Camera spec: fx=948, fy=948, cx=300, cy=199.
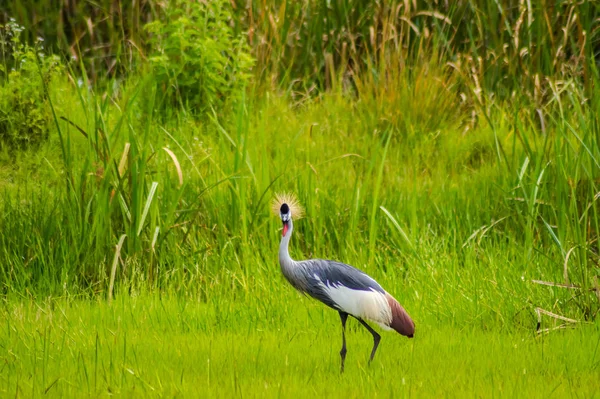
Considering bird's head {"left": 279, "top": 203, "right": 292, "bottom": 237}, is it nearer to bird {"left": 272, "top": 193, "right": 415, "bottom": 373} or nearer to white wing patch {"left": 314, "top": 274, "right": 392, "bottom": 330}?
→ bird {"left": 272, "top": 193, "right": 415, "bottom": 373}

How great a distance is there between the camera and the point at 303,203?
657cm

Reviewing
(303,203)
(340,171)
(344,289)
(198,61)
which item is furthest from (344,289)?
(198,61)

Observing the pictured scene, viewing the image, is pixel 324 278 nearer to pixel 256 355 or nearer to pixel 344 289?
pixel 344 289

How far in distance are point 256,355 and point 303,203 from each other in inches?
90.9

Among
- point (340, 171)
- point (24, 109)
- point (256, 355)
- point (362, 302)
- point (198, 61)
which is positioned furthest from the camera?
point (198, 61)

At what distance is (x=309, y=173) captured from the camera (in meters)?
6.50

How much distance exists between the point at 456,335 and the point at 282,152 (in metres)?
3.02

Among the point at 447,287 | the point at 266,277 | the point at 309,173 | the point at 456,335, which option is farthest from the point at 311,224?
the point at 456,335

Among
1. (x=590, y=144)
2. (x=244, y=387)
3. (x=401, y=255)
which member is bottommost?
(x=401, y=255)

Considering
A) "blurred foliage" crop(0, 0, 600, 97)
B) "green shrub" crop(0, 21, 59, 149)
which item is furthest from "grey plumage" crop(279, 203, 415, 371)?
"blurred foliage" crop(0, 0, 600, 97)

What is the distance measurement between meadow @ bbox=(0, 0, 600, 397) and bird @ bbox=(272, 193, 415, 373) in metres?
0.25

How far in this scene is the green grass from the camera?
12.9 ft

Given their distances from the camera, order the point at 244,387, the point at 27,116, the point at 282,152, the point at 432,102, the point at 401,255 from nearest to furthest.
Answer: the point at 244,387 < the point at 401,255 < the point at 282,152 < the point at 27,116 < the point at 432,102

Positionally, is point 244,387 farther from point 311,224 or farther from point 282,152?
point 282,152
